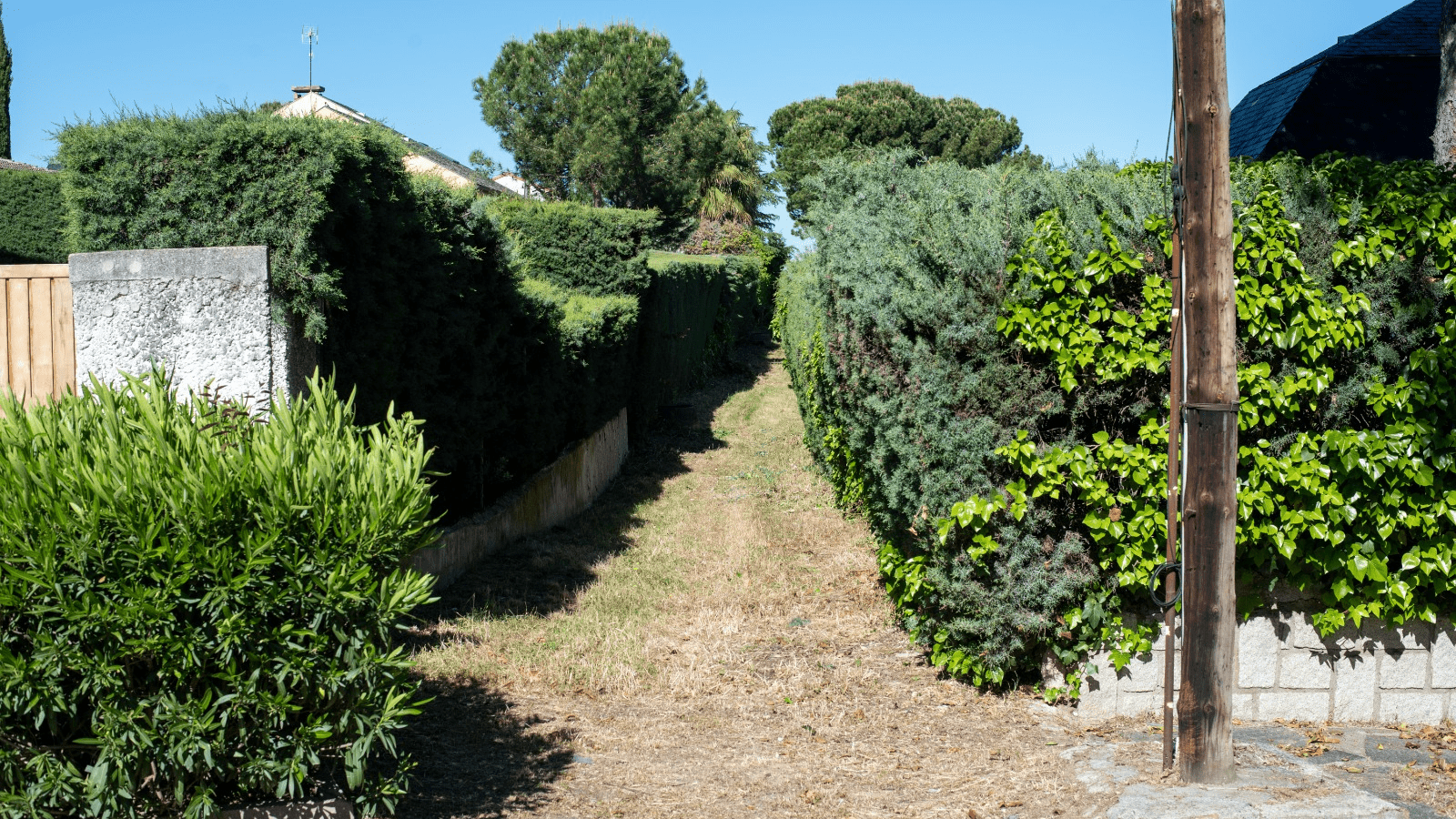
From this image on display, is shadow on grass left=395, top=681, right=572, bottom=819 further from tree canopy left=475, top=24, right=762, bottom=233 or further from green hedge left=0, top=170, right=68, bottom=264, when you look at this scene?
tree canopy left=475, top=24, right=762, bottom=233

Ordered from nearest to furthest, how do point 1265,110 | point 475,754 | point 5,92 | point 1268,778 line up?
point 1268,778 → point 475,754 → point 1265,110 → point 5,92

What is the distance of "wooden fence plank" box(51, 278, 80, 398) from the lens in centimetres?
516

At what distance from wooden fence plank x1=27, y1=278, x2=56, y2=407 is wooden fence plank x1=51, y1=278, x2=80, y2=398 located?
0.02 meters

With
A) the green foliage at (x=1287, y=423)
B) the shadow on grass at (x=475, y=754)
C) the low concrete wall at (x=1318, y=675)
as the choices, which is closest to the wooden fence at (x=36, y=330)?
the shadow on grass at (x=475, y=754)

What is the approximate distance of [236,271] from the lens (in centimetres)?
491

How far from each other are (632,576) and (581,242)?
6978 mm

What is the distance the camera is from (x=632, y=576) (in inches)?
320

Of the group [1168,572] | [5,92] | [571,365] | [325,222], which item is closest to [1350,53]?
[571,365]

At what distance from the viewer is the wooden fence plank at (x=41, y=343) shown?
17.0ft

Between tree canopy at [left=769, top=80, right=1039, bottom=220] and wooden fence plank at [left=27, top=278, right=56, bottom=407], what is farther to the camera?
tree canopy at [left=769, top=80, right=1039, bottom=220]

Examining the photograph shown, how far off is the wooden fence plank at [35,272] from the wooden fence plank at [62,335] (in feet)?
0.13

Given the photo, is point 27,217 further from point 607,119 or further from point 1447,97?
point 1447,97

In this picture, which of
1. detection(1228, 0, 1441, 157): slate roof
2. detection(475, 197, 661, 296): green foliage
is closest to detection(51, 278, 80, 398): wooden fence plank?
detection(475, 197, 661, 296): green foliage

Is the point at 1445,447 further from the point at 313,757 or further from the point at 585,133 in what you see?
the point at 585,133
